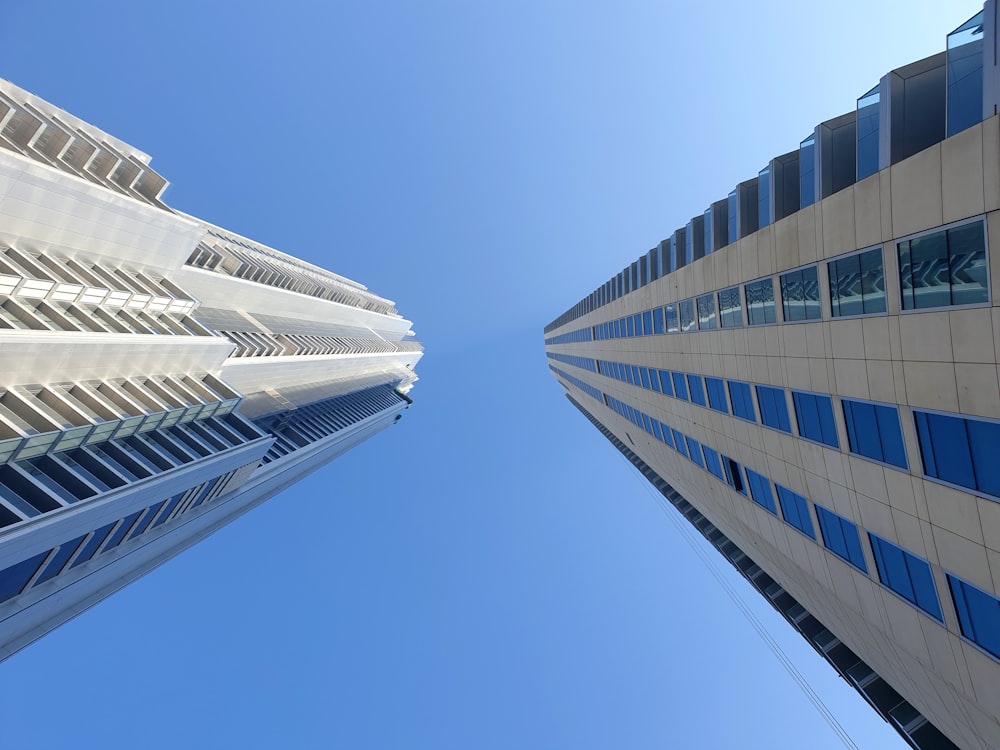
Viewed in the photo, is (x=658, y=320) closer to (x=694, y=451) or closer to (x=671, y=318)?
(x=671, y=318)

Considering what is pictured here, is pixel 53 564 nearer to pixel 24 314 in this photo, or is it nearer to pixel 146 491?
pixel 146 491

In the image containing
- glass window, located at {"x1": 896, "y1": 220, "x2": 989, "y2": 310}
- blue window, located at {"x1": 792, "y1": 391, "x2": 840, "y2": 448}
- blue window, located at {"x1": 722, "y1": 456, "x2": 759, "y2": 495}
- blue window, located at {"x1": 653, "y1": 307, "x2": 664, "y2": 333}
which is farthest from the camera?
blue window, located at {"x1": 653, "y1": 307, "x2": 664, "y2": 333}

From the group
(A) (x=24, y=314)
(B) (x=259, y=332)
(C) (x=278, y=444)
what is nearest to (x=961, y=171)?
(A) (x=24, y=314)

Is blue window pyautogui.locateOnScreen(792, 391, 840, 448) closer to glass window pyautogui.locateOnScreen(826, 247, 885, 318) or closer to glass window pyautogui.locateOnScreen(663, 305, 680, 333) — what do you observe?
glass window pyautogui.locateOnScreen(826, 247, 885, 318)

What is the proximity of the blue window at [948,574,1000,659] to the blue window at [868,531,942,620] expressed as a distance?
84 centimetres

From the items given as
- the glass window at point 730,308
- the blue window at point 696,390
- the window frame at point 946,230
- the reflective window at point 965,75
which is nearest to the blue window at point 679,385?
the blue window at point 696,390

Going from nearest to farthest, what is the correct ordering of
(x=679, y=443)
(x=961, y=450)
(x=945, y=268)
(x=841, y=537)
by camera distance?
(x=945, y=268) < (x=961, y=450) < (x=841, y=537) < (x=679, y=443)

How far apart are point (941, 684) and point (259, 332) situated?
7551cm

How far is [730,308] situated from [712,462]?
10.2 metres

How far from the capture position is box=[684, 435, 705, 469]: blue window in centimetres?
3319

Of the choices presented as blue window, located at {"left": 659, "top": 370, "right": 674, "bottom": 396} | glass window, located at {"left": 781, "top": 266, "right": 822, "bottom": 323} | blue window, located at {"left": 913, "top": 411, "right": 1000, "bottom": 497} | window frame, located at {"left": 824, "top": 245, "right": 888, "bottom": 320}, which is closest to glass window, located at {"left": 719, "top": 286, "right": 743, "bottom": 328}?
glass window, located at {"left": 781, "top": 266, "right": 822, "bottom": 323}

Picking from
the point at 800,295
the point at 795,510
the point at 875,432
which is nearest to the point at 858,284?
the point at 800,295

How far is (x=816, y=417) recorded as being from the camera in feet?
63.0

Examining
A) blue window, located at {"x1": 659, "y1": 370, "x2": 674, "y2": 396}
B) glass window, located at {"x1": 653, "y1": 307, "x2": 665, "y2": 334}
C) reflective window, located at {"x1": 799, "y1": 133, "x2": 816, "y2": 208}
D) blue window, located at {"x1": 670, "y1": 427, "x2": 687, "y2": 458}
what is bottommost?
blue window, located at {"x1": 670, "y1": 427, "x2": 687, "y2": 458}
